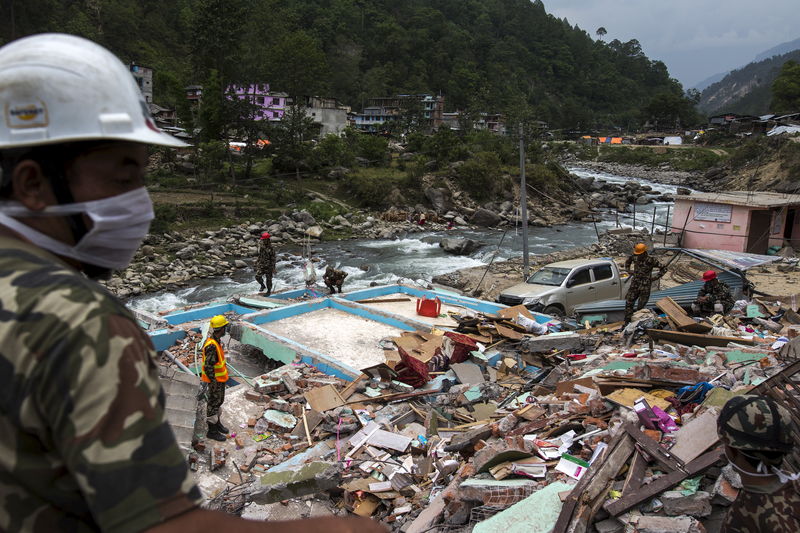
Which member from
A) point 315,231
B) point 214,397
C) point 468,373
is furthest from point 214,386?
point 315,231

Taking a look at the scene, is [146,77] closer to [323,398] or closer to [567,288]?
[567,288]

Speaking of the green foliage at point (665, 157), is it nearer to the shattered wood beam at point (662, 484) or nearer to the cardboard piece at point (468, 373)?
the cardboard piece at point (468, 373)

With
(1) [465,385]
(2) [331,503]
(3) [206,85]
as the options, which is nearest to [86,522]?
(2) [331,503]

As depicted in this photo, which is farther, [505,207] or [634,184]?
[634,184]

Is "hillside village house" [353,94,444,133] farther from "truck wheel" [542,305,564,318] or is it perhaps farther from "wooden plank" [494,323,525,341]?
"wooden plank" [494,323,525,341]

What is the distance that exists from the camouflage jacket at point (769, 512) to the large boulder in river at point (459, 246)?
2518cm

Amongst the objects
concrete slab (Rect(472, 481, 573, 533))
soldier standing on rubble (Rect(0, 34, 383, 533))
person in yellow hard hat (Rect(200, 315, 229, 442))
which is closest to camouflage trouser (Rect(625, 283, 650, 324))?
concrete slab (Rect(472, 481, 573, 533))

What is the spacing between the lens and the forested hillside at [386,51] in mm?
48812

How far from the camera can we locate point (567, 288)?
1355cm

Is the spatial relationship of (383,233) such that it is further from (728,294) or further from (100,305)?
(100,305)

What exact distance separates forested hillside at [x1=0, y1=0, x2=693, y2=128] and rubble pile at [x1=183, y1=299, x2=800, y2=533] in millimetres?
39832

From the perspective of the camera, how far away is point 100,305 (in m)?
1.04

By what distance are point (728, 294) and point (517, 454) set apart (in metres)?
8.17

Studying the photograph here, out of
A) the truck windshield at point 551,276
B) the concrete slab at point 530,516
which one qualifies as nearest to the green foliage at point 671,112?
the truck windshield at point 551,276
